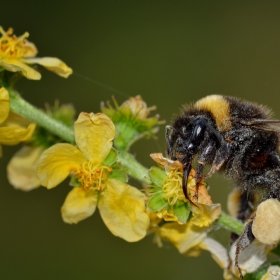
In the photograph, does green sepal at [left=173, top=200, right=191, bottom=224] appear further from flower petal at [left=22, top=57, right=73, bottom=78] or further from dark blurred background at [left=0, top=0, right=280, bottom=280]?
dark blurred background at [left=0, top=0, right=280, bottom=280]

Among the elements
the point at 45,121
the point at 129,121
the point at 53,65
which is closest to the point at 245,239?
the point at 129,121

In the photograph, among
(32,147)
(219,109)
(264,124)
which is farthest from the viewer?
(32,147)

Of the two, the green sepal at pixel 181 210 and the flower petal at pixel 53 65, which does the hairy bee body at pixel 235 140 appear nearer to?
the green sepal at pixel 181 210

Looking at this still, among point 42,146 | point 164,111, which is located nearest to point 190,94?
point 164,111

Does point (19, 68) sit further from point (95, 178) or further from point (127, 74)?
point (127, 74)

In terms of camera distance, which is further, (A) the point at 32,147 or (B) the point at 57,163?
(A) the point at 32,147

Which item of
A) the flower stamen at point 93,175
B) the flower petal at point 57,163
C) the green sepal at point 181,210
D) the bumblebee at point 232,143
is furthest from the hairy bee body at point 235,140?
the flower petal at point 57,163
